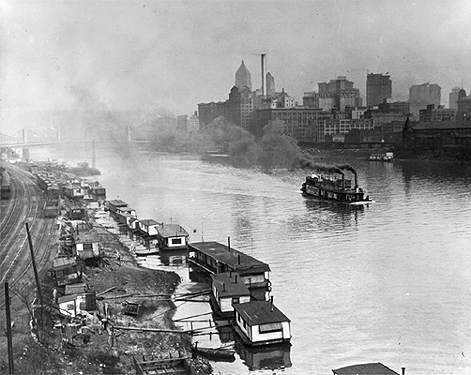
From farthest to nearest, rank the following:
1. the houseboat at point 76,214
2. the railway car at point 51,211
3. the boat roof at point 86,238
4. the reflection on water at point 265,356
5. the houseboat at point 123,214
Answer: the houseboat at point 123,214, the houseboat at point 76,214, the railway car at point 51,211, the boat roof at point 86,238, the reflection on water at point 265,356

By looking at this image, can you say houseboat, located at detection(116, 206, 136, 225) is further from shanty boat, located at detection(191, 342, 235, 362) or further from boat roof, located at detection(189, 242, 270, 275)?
shanty boat, located at detection(191, 342, 235, 362)

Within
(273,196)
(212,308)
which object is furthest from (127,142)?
(212,308)

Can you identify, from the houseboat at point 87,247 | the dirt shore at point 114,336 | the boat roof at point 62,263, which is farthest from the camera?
the houseboat at point 87,247

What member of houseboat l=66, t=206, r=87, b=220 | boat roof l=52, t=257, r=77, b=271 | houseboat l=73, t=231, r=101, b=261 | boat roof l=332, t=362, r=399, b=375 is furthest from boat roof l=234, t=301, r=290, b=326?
houseboat l=66, t=206, r=87, b=220

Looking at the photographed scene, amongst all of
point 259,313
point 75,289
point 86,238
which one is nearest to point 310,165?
point 86,238

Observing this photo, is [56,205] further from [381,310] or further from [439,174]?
[439,174]

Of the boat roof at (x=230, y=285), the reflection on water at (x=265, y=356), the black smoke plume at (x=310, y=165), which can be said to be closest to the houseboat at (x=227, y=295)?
the boat roof at (x=230, y=285)

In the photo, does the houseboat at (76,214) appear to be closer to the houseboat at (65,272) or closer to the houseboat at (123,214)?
the houseboat at (123,214)
